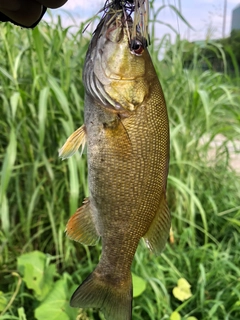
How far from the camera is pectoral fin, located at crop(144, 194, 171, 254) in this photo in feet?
3.06

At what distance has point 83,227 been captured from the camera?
0.96 meters

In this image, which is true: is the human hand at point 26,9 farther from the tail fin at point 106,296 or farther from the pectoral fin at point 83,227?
the tail fin at point 106,296

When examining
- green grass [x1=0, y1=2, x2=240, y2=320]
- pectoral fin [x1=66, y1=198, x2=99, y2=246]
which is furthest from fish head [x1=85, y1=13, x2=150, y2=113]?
green grass [x1=0, y1=2, x2=240, y2=320]

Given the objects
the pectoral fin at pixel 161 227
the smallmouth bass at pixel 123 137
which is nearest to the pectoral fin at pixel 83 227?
the smallmouth bass at pixel 123 137

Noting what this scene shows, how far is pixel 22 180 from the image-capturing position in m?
2.04

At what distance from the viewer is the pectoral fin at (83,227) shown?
962 mm

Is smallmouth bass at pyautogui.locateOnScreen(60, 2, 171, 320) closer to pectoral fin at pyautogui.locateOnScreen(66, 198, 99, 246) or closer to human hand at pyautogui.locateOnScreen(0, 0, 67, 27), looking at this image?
pectoral fin at pyautogui.locateOnScreen(66, 198, 99, 246)

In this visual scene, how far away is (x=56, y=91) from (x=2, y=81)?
290mm

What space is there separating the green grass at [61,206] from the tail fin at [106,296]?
67 centimetres

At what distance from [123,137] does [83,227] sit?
0.23 metres

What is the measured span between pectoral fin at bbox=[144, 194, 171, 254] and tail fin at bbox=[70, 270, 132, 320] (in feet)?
0.36

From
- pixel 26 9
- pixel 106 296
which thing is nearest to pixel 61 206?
pixel 106 296

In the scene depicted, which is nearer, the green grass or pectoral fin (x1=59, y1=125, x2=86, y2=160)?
pectoral fin (x1=59, y1=125, x2=86, y2=160)

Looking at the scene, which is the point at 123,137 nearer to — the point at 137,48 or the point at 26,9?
the point at 137,48
